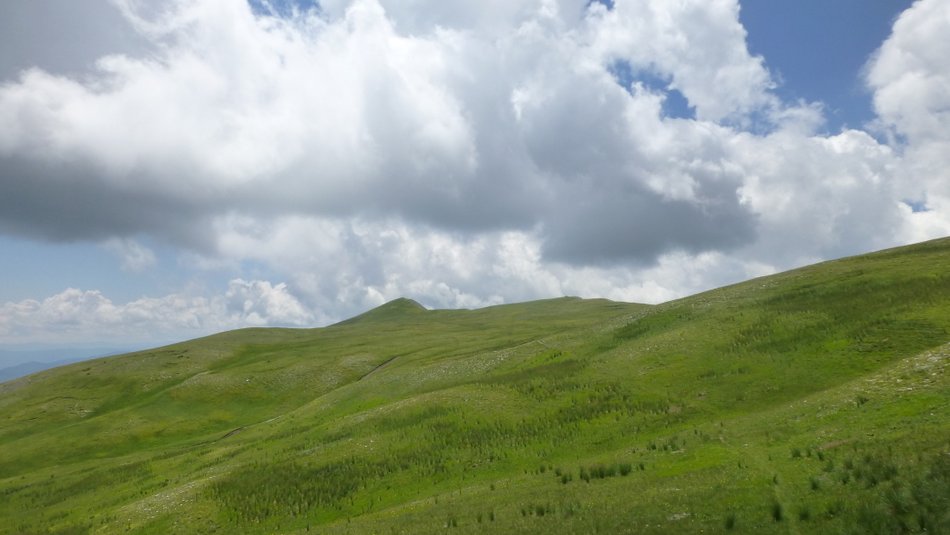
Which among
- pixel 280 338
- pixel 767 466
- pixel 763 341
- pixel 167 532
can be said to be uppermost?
pixel 280 338

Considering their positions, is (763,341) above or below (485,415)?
above

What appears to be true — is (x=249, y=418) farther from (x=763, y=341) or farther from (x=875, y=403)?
(x=875, y=403)

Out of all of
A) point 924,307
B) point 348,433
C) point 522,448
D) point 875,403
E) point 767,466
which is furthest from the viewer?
point 348,433

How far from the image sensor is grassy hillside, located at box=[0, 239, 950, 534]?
2031cm

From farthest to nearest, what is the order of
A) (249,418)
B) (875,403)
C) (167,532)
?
(249,418) → (167,532) → (875,403)

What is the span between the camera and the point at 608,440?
38156 millimetres

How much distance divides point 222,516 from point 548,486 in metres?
23.7

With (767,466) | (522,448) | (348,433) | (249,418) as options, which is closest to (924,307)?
(767,466)

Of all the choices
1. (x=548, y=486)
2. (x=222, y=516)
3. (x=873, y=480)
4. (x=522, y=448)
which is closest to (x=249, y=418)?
(x=222, y=516)

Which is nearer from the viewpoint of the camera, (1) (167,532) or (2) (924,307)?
(1) (167,532)

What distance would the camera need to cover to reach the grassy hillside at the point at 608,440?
20.3 m

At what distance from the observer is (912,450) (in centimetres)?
1950

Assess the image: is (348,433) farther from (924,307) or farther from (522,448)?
(924,307)

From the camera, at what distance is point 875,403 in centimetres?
2800
